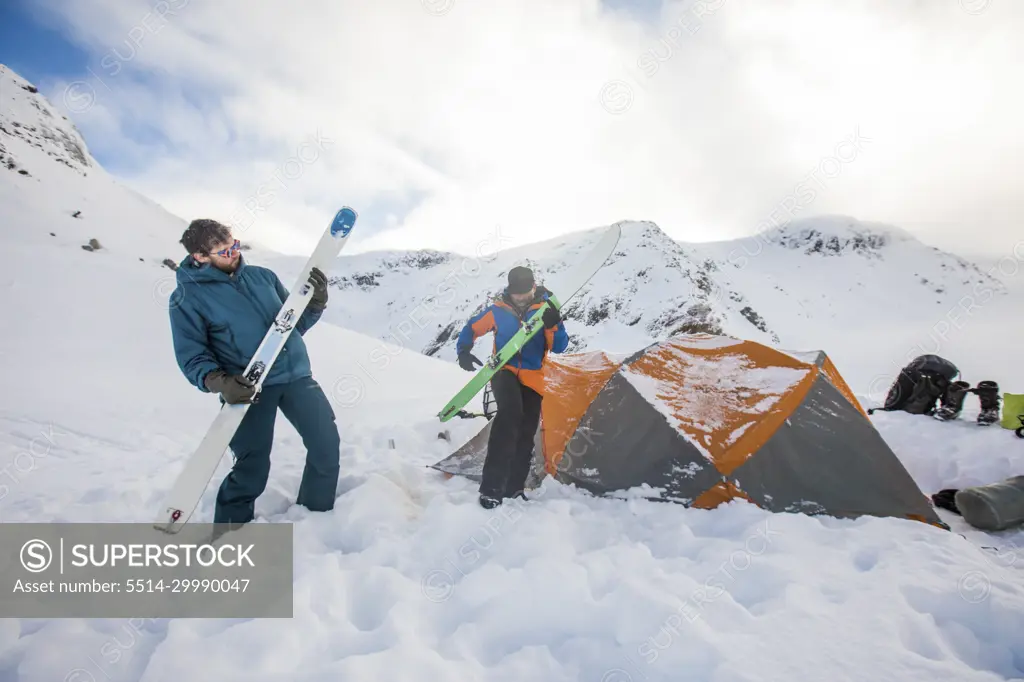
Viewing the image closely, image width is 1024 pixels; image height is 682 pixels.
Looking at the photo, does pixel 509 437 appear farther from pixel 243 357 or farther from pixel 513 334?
pixel 243 357

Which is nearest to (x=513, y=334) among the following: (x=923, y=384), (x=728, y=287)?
(x=923, y=384)

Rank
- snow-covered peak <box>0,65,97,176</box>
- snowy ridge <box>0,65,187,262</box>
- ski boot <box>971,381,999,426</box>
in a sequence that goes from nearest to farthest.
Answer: ski boot <box>971,381,999,426</box> < snowy ridge <box>0,65,187,262</box> < snow-covered peak <box>0,65,97,176</box>

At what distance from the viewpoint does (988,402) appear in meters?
5.22

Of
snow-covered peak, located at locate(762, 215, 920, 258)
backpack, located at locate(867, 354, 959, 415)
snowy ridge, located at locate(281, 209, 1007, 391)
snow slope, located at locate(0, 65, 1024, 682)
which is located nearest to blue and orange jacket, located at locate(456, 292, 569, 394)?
snow slope, located at locate(0, 65, 1024, 682)

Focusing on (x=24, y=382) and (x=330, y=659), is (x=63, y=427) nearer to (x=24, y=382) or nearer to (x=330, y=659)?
(x=24, y=382)

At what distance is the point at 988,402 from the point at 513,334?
5732mm

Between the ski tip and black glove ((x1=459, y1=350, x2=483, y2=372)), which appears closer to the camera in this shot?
the ski tip

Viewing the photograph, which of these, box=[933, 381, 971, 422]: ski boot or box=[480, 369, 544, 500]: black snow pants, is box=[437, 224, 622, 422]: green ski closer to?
box=[480, 369, 544, 500]: black snow pants

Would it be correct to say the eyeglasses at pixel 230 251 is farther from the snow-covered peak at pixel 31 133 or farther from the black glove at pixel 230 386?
the snow-covered peak at pixel 31 133

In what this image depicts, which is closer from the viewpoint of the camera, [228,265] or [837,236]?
[228,265]

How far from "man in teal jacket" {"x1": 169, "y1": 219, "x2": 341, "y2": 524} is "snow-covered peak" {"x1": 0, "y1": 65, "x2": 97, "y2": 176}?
3586cm

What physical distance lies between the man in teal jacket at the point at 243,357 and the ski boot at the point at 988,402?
704cm

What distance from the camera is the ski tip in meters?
3.53

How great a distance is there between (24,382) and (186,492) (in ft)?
19.8
